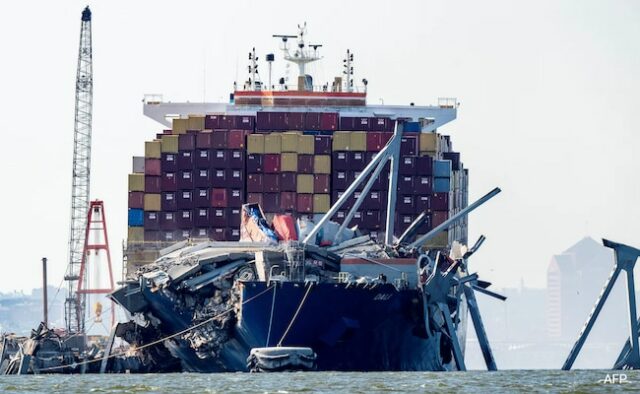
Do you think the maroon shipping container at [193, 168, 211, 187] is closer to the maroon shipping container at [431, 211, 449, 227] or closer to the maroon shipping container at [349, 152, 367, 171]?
the maroon shipping container at [349, 152, 367, 171]

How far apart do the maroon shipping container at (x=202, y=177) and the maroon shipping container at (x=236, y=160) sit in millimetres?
1456

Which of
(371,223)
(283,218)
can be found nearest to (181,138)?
(371,223)

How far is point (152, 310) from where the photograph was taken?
93.2m

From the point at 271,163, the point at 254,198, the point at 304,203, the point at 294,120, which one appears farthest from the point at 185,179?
the point at 294,120

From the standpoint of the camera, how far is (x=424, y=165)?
117m

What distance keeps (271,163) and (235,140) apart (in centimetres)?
324

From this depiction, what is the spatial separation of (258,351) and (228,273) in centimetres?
739

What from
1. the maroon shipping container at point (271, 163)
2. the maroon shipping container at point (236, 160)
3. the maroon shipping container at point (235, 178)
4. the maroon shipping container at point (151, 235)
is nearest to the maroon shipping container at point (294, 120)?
the maroon shipping container at point (236, 160)

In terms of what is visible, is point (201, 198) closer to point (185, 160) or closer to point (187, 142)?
point (185, 160)

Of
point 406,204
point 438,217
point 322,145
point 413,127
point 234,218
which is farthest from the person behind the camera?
point 413,127

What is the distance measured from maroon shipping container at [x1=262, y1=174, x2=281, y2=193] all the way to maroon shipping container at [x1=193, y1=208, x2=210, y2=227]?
3881 millimetres

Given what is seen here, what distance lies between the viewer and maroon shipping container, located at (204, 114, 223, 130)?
121 meters

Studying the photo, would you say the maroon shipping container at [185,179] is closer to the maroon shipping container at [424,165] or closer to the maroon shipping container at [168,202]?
the maroon shipping container at [168,202]

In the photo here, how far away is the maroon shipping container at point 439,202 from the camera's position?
Result: 115 m
